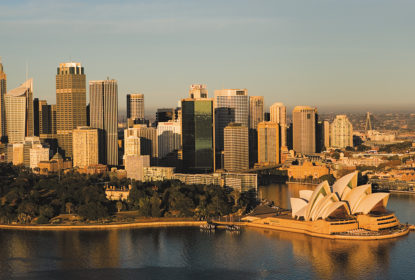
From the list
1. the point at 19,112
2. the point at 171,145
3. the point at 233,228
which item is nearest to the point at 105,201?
the point at 233,228

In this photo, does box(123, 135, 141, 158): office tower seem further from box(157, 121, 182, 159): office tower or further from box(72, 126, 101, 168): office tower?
box(157, 121, 182, 159): office tower

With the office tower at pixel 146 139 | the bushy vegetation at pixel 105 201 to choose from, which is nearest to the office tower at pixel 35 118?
the office tower at pixel 146 139

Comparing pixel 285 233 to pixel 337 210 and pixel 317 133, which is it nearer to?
pixel 337 210

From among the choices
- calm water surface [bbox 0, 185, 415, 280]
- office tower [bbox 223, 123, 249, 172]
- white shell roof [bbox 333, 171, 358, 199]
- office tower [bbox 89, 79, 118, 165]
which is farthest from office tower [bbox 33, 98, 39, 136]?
white shell roof [bbox 333, 171, 358, 199]

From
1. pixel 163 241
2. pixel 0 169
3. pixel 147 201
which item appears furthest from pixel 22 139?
pixel 163 241

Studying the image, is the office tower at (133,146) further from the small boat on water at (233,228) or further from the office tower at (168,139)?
the small boat on water at (233,228)

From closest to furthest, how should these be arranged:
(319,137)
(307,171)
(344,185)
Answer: (344,185)
(307,171)
(319,137)

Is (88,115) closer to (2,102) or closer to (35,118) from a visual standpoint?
(35,118)
